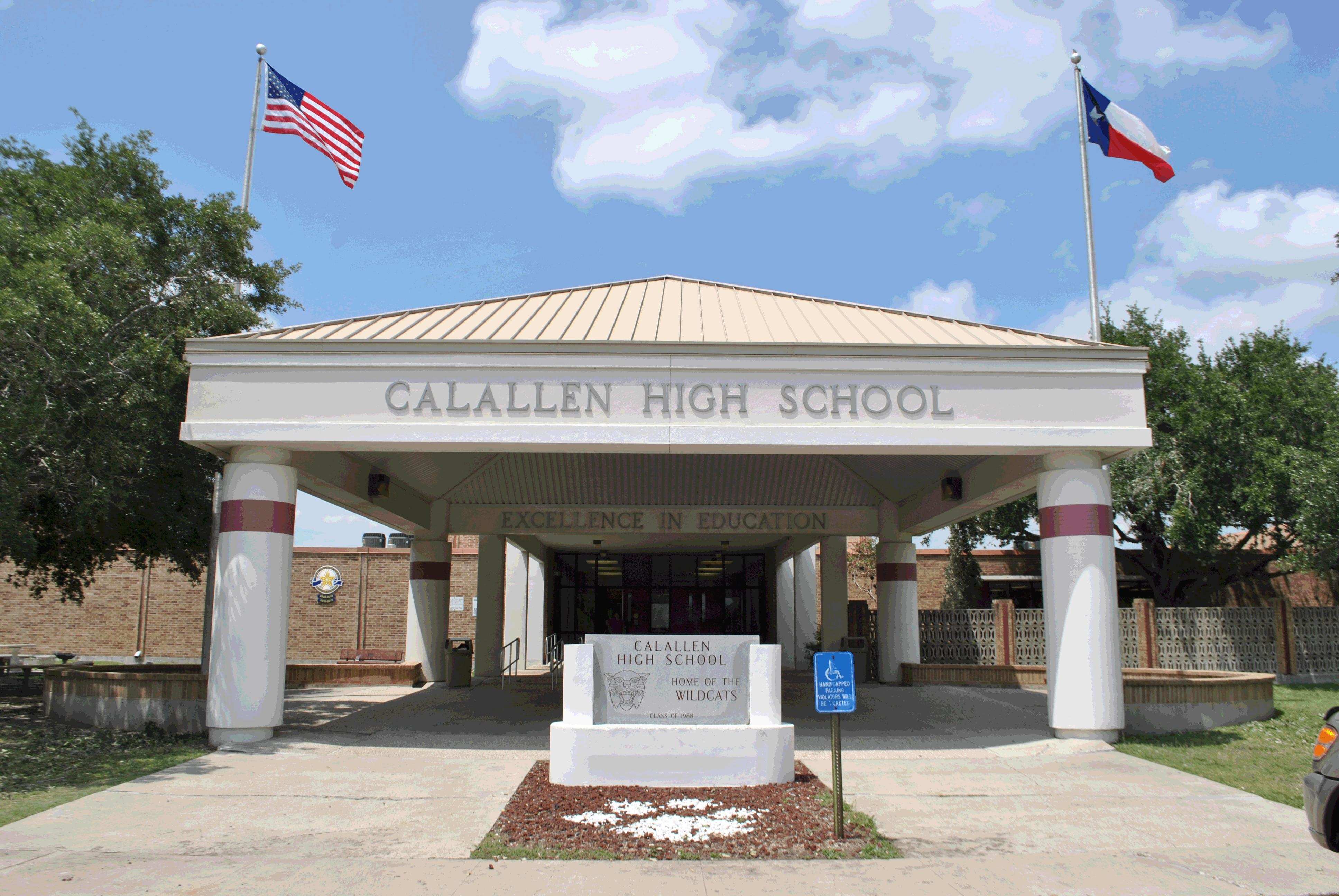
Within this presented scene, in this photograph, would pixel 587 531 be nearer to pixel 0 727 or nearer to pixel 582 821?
pixel 0 727

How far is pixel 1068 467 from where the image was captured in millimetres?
12703

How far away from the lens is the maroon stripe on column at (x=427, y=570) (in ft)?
72.8

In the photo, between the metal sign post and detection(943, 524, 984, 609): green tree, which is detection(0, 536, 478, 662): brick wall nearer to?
detection(943, 524, 984, 609): green tree

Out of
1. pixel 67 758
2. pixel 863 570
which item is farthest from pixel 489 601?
pixel 863 570

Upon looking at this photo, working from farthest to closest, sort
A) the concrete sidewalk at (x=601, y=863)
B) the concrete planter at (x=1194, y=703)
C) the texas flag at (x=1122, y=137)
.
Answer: the texas flag at (x=1122, y=137) → the concrete planter at (x=1194, y=703) → the concrete sidewalk at (x=601, y=863)

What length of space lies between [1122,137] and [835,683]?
14.0 meters

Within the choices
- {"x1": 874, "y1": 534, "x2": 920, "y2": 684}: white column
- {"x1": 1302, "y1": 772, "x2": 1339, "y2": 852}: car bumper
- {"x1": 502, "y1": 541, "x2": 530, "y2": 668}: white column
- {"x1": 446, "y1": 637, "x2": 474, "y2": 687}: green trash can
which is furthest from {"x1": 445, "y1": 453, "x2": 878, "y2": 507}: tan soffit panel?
{"x1": 1302, "y1": 772, "x2": 1339, "y2": 852}: car bumper

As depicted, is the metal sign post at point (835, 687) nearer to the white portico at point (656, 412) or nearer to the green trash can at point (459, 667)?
the white portico at point (656, 412)

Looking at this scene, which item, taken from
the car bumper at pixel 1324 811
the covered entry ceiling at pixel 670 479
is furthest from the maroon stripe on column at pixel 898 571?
the car bumper at pixel 1324 811

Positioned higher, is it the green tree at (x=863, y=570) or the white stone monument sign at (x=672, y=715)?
the green tree at (x=863, y=570)

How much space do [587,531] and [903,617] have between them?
779cm

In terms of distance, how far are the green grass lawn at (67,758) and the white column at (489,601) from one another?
10.5m

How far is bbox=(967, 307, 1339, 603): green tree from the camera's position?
2114 cm

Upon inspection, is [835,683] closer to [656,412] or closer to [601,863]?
[601,863]
